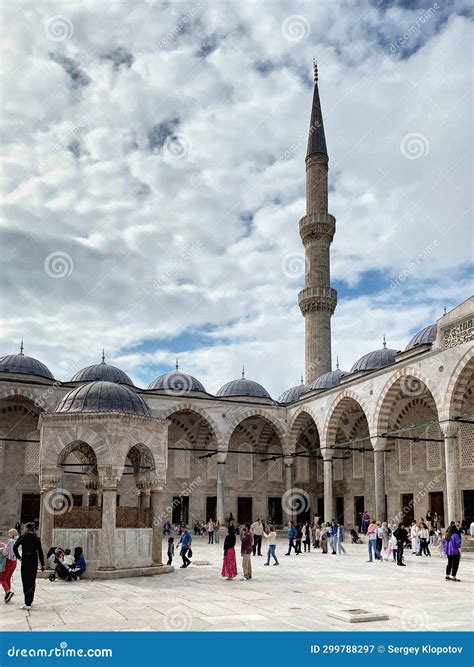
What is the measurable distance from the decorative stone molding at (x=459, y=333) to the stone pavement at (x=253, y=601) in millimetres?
6364

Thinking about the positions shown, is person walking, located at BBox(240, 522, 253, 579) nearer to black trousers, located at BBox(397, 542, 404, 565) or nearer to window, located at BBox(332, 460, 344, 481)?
black trousers, located at BBox(397, 542, 404, 565)

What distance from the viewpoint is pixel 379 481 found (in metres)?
20.0

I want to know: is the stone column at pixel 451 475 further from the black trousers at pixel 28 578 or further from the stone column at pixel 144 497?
the black trousers at pixel 28 578

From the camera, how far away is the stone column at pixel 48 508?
33.7ft

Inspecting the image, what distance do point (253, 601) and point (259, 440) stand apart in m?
21.1

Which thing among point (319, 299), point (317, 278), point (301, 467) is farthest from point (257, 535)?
point (317, 278)

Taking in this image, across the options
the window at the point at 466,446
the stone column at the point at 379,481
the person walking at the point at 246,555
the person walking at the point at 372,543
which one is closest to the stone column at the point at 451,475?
the person walking at the point at 372,543

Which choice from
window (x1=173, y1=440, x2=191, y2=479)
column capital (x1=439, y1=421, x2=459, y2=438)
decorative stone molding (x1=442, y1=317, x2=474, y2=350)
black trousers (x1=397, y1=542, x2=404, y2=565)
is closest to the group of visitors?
black trousers (x1=397, y1=542, x2=404, y2=565)

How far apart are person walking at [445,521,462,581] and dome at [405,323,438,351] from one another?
1344 centimetres

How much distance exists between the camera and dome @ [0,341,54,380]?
26.2 m

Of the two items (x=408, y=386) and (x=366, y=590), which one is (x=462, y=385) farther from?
(x=366, y=590)

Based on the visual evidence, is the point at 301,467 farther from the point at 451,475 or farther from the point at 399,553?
the point at 399,553

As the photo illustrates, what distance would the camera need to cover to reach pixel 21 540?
7.17m
